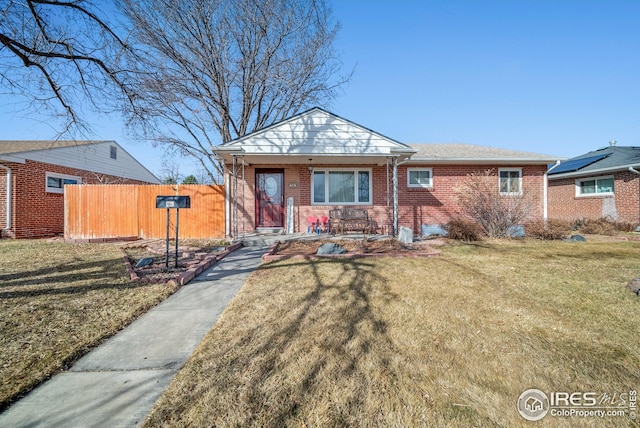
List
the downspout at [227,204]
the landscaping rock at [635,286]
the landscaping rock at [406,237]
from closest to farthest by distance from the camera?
1. the landscaping rock at [635,286]
2. the landscaping rock at [406,237]
3. the downspout at [227,204]

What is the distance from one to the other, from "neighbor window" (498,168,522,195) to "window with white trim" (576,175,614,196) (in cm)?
624

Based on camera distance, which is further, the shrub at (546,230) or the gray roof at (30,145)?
the gray roof at (30,145)

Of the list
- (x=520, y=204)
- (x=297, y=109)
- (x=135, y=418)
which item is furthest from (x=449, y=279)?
(x=297, y=109)

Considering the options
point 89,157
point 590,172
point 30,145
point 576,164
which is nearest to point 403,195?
point 590,172

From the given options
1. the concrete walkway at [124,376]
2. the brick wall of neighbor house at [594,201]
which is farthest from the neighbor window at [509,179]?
the concrete walkway at [124,376]

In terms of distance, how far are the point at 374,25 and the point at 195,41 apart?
8.84 metres

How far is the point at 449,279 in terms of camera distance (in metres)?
4.73

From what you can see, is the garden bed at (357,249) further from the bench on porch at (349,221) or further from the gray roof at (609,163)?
the gray roof at (609,163)

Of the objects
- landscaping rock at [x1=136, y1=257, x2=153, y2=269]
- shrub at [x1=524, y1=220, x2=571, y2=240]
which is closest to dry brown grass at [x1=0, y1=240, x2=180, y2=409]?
landscaping rock at [x1=136, y1=257, x2=153, y2=269]

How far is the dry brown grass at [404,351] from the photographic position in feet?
5.87

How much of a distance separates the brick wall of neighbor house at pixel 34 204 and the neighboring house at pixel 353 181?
932 centimetres

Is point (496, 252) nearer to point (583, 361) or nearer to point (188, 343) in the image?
point (583, 361)

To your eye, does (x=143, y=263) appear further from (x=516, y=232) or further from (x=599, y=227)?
(x=599, y=227)

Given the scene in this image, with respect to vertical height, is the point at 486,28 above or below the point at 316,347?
above
